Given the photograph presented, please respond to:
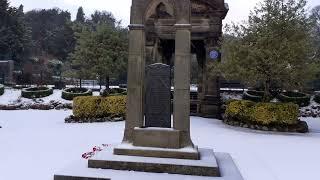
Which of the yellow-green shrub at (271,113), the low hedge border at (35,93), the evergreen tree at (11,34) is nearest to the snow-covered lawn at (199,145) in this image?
the yellow-green shrub at (271,113)

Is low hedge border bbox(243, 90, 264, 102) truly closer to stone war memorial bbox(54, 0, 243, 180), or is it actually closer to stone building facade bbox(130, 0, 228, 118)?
stone building facade bbox(130, 0, 228, 118)

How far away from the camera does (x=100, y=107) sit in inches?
764

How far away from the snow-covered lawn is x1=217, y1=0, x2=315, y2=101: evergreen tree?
2817mm

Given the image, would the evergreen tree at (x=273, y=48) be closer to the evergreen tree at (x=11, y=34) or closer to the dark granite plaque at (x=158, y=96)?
the dark granite plaque at (x=158, y=96)

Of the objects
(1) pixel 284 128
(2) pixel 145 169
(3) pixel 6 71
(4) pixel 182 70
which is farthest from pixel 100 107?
(3) pixel 6 71

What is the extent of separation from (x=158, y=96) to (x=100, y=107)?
10.4 meters

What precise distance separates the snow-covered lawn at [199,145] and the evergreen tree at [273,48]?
2.82 m

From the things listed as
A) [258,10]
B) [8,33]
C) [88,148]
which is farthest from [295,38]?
[8,33]

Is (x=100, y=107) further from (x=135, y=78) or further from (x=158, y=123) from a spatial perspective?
(x=158, y=123)

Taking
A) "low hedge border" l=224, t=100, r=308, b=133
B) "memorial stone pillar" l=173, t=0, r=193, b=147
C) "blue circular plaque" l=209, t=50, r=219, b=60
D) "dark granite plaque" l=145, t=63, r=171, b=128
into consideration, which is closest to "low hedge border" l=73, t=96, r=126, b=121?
"blue circular plaque" l=209, t=50, r=219, b=60

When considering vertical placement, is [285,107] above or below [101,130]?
above

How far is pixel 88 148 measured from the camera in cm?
1157

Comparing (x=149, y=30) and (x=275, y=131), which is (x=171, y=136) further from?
(x=149, y=30)

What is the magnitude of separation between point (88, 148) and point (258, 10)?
11423mm
